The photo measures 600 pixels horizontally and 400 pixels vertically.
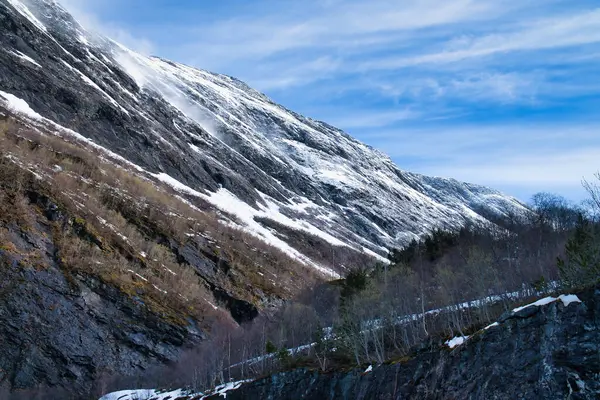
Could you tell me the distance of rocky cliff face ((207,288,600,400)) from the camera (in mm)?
21031

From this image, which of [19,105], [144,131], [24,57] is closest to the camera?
[19,105]

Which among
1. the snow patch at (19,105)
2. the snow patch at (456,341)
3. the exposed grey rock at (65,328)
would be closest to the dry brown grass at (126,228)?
the exposed grey rock at (65,328)

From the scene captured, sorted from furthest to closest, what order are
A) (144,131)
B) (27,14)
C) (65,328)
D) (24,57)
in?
(27,14), (144,131), (24,57), (65,328)

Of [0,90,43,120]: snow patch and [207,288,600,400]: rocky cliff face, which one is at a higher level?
[0,90,43,120]: snow patch

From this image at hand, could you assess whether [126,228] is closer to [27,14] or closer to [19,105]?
[19,105]

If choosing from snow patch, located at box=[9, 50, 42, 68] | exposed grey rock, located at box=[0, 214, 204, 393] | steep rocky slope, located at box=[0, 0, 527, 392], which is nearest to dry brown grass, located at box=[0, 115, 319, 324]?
steep rocky slope, located at box=[0, 0, 527, 392]

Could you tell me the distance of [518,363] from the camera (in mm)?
22938

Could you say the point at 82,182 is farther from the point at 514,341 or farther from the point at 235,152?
the point at 235,152

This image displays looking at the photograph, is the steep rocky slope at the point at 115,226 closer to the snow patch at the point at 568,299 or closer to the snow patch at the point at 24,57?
the snow patch at the point at 24,57

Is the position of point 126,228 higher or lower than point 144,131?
lower

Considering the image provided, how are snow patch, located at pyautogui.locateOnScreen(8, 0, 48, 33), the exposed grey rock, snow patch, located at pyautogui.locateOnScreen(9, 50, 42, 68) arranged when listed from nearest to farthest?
the exposed grey rock
snow patch, located at pyautogui.locateOnScreen(9, 50, 42, 68)
snow patch, located at pyautogui.locateOnScreen(8, 0, 48, 33)

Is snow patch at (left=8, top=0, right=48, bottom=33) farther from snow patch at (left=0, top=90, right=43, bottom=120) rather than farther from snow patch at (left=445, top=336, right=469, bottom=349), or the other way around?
snow patch at (left=445, top=336, right=469, bottom=349)

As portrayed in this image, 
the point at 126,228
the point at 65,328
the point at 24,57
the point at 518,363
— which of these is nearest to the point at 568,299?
the point at 518,363

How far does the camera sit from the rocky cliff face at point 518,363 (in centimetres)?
2103
